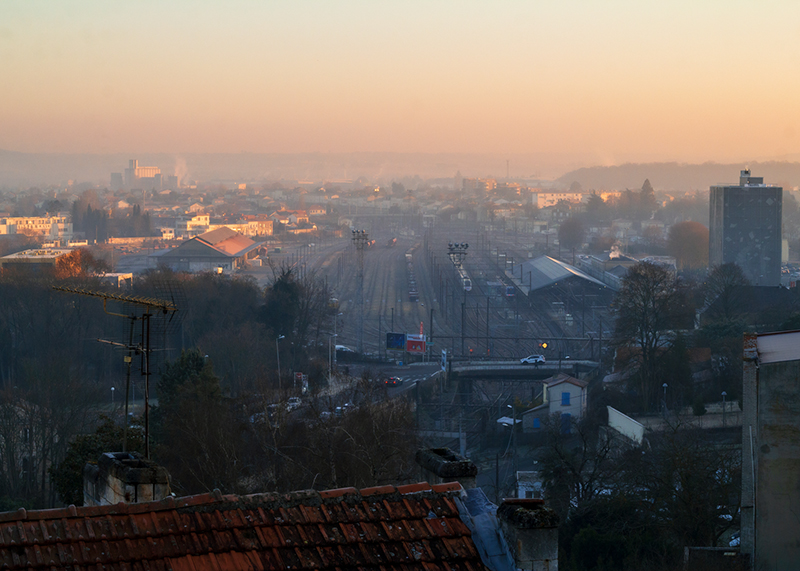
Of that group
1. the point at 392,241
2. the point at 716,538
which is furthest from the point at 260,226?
the point at 716,538

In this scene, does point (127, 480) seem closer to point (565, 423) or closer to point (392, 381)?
point (565, 423)

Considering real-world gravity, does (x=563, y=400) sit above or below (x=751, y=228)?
below

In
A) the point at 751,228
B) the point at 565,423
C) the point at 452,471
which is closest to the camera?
the point at 452,471

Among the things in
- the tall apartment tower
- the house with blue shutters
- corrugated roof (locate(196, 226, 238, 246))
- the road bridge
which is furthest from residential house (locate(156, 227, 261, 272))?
the house with blue shutters

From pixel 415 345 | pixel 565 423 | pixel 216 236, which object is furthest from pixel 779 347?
pixel 216 236

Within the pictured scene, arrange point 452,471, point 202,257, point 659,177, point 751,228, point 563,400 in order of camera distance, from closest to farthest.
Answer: point 452,471 → point 563,400 → point 751,228 → point 202,257 → point 659,177

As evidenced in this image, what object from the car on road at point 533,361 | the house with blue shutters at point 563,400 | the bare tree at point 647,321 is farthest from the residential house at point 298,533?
the car on road at point 533,361

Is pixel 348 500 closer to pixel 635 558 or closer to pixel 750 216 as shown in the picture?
pixel 635 558
